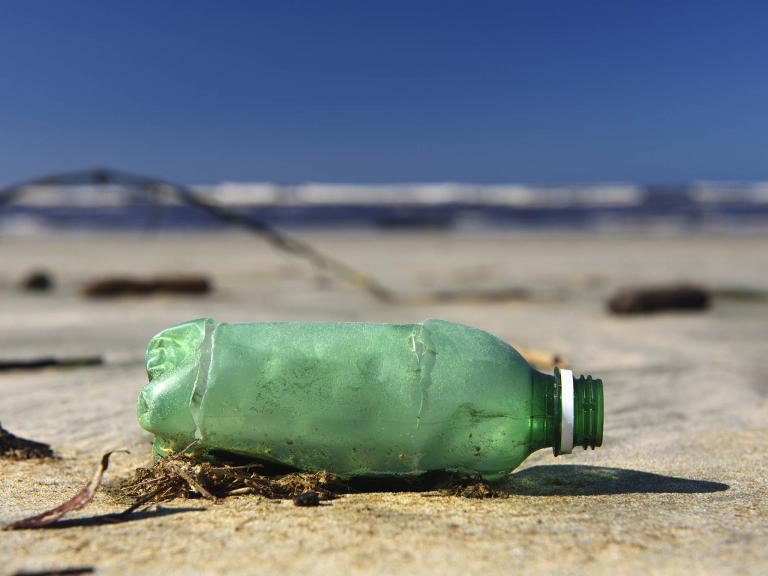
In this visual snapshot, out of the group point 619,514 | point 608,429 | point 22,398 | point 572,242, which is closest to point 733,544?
point 619,514

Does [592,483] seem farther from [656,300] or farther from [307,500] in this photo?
[656,300]

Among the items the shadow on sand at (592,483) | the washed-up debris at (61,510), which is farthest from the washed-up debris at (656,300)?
the washed-up debris at (61,510)

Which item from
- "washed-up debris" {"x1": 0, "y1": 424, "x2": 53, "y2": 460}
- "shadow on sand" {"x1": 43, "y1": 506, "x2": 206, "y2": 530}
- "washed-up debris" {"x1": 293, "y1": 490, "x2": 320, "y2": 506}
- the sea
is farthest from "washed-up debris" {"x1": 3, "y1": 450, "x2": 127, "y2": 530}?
the sea

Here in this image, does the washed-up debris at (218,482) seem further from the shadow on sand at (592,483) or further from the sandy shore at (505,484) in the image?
the shadow on sand at (592,483)

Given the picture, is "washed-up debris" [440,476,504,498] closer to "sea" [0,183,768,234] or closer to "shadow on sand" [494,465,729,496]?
"shadow on sand" [494,465,729,496]

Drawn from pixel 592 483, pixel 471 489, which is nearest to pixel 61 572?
pixel 471 489

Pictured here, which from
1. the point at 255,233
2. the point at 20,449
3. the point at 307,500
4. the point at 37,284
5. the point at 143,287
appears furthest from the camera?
the point at 37,284

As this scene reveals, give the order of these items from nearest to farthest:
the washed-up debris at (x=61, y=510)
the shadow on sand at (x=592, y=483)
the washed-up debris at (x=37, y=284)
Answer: the washed-up debris at (x=61, y=510)
the shadow on sand at (x=592, y=483)
the washed-up debris at (x=37, y=284)
